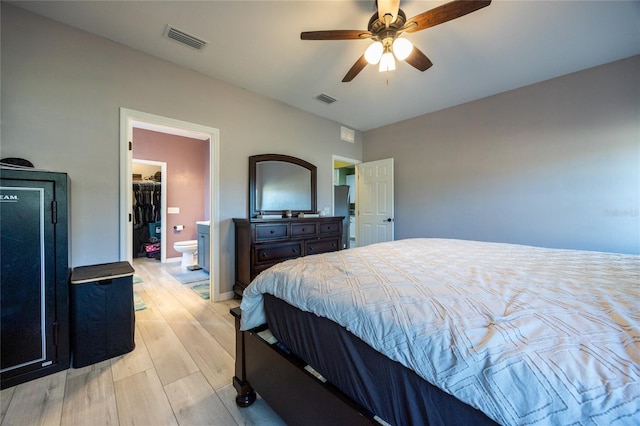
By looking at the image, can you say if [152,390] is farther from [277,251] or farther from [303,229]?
[303,229]

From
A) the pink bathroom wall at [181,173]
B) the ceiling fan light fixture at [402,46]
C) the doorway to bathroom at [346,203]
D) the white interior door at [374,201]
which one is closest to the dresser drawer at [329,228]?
the white interior door at [374,201]

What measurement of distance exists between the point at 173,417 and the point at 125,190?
6.36 ft

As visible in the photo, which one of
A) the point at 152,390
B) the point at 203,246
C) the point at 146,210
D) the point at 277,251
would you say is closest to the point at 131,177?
the point at 277,251

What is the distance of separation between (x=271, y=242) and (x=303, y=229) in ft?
1.65

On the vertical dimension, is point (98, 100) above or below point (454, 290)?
above

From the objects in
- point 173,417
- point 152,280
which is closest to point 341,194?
point 152,280

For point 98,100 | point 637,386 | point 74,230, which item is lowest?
point 637,386

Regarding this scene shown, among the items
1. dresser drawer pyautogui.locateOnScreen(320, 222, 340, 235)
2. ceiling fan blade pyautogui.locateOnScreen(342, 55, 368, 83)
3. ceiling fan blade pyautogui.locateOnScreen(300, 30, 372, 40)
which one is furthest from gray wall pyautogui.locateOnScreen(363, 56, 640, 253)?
ceiling fan blade pyautogui.locateOnScreen(300, 30, 372, 40)

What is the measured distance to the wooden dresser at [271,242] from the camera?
2781mm

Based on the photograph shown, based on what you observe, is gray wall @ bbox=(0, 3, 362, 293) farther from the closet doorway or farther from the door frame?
the closet doorway

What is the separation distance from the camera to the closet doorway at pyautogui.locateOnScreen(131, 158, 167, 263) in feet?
17.5

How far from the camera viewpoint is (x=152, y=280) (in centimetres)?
370

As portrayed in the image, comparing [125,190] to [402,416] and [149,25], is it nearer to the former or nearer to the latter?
[149,25]

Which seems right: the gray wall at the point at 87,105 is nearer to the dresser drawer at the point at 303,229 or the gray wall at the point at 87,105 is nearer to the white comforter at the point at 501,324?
the dresser drawer at the point at 303,229
